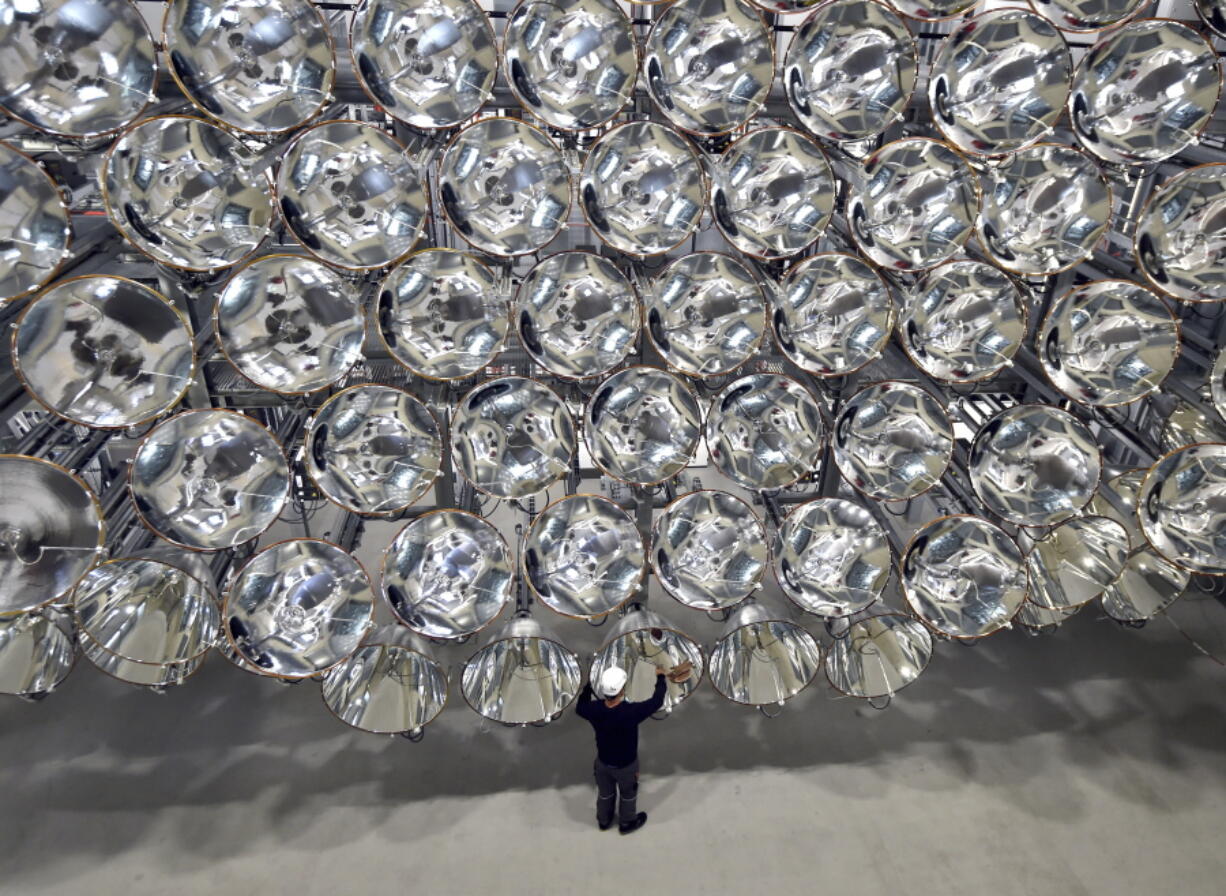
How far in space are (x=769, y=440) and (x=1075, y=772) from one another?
6.64 feet

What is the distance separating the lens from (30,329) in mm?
2295

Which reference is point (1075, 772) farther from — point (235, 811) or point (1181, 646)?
point (235, 811)

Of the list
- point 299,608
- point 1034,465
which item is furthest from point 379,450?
point 1034,465

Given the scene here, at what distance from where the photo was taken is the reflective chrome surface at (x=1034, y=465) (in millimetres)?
2814

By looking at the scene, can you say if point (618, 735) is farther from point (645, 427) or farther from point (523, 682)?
point (645, 427)

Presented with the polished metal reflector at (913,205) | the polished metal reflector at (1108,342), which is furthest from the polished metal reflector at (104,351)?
the polished metal reflector at (1108,342)

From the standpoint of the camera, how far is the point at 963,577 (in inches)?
117

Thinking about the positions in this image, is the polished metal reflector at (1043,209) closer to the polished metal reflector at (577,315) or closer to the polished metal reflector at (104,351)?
A: the polished metal reflector at (577,315)

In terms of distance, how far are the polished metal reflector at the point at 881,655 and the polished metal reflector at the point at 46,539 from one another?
2.70 metres

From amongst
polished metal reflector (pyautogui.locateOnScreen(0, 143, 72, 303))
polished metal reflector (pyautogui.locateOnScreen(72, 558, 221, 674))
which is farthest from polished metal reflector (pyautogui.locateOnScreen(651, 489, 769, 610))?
polished metal reflector (pyautogui.locateOnScreen(0, 143, 72, 303))

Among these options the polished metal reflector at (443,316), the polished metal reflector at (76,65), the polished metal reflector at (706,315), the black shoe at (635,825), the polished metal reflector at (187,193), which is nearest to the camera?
the polished metal reflector at (76,65)

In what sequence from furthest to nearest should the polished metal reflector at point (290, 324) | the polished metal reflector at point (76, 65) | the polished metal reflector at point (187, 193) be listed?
the polished metal reflector at point (290, 324) → the polished metal reflector at point (187, 193) → the polished metal reflector at point (76, 65)

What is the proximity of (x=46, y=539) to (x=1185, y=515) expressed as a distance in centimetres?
390

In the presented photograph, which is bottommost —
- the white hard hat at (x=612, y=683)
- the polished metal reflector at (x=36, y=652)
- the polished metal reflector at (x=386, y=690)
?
the polished metal reflector at (x=386, y=690)
